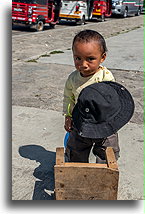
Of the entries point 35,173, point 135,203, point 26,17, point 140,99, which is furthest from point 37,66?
point 26,17

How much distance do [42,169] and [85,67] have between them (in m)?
1.16

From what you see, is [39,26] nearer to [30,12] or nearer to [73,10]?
[30,12]

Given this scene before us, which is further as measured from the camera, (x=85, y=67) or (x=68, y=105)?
(x=68, y=105)

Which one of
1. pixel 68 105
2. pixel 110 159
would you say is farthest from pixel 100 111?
pixel 68 105

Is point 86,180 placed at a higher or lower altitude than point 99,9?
lower

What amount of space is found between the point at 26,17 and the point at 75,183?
1213 cm

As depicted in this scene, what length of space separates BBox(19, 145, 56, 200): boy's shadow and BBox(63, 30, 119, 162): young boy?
0.33 m

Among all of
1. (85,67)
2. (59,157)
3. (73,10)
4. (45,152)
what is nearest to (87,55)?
(85,67)

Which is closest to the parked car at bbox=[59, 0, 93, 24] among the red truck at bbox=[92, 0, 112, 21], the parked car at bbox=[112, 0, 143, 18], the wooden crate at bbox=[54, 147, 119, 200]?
the red truck at bbox=[92, 0, 112, 21]

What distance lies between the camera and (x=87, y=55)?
7.72 ft

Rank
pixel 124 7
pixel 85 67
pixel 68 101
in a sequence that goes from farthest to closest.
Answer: pixel 124 7
pixel 68 101
pixel 85 67

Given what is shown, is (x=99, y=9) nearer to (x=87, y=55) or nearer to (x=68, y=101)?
(x=68, y=101)

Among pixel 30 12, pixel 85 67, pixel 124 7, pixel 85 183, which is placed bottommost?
pixel 85 183

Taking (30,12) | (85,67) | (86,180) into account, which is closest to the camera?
(86,180)
